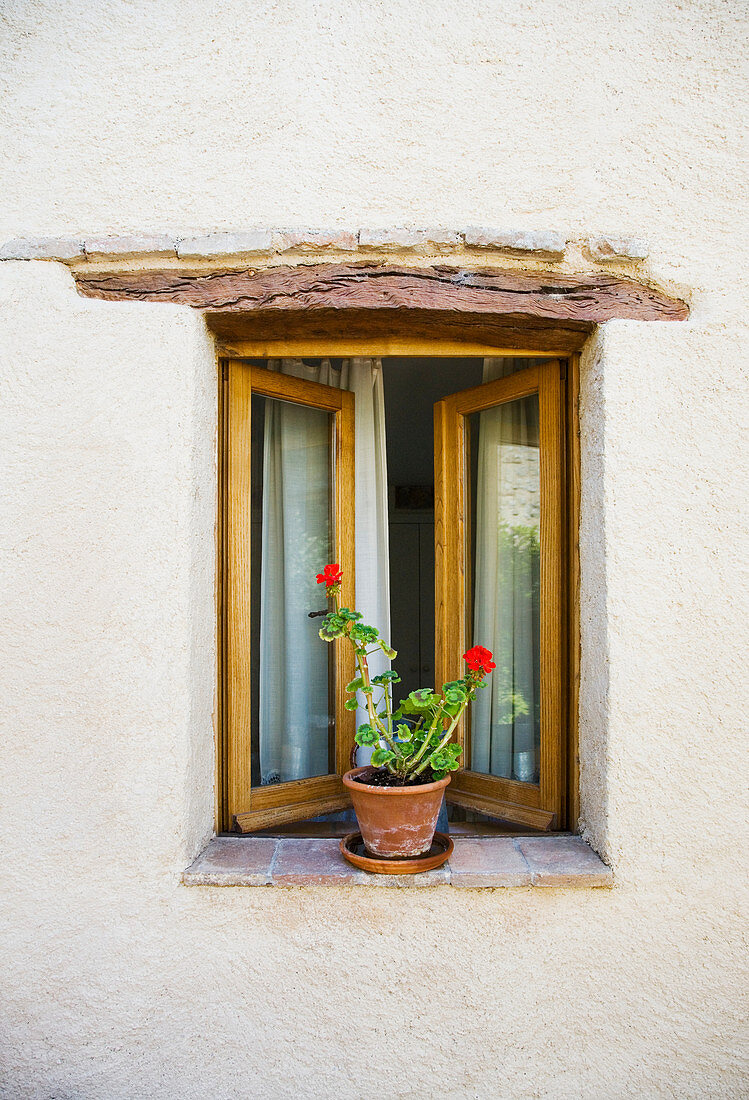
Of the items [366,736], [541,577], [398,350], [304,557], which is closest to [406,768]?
[366,736]

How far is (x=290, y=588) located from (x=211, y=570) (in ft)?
1.46

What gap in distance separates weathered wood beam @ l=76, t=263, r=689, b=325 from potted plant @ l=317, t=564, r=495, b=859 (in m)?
0.94

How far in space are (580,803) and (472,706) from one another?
0.55 m

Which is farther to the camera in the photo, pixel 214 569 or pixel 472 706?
pixel 472 706

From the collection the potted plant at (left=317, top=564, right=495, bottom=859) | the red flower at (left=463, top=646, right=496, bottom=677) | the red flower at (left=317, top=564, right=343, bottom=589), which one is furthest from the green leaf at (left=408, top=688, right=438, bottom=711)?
the red flower at (left=317, top=564, right=343, bottom=589)

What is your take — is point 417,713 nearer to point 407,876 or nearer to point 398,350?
point 407,876

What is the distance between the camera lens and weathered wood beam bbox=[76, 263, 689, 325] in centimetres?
196

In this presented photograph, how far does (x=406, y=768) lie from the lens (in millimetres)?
1907

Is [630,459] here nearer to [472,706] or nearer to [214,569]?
[472,706]

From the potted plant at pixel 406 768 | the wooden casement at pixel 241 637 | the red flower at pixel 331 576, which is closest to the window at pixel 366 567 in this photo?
the wooden casement at pixel 241 637

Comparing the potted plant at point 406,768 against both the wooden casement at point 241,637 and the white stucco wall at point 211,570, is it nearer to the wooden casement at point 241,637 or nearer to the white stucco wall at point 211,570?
the white stucco wall at point 211,570

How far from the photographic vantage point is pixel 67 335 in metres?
1.97

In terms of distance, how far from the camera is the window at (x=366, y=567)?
2.19 m

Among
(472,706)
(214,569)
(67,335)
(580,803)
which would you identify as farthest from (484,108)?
(580,803)
